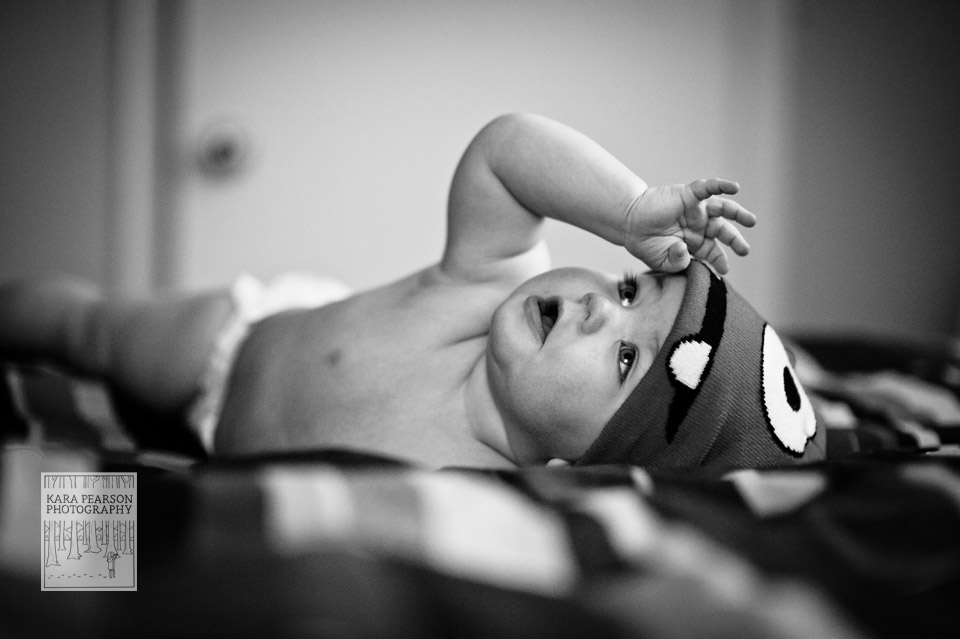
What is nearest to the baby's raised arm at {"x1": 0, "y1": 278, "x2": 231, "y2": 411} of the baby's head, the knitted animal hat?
the baby's head

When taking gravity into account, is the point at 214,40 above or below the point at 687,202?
above

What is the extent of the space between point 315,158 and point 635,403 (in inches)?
51.3

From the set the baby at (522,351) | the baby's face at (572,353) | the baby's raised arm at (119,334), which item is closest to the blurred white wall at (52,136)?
the baby's raised arm at (119,334)

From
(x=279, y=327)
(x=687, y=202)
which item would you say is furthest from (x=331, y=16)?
(x=687, y=202)

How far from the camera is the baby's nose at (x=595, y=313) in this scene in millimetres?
641

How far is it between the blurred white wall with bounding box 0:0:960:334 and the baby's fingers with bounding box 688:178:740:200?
728mm

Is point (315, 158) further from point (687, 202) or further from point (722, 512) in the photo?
point (722, 512)

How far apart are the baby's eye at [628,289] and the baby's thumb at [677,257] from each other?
0.04 m

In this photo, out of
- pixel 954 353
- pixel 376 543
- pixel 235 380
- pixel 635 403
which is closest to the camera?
pixel 376 543

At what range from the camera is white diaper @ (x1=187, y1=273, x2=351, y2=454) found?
3.12ft

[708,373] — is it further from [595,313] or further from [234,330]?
[234,330]

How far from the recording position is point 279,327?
93 centimetres

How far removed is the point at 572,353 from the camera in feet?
2.07

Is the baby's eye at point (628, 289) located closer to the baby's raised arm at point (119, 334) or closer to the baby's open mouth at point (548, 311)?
the baby's open mouth at point (548, 311)
